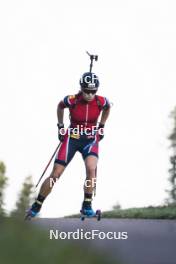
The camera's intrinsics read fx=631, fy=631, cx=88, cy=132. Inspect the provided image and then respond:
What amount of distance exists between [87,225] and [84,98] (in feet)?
8.05

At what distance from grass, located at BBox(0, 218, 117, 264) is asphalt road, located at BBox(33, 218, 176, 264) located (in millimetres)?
559

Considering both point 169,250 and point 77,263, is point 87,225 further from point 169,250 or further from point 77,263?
point 77,263

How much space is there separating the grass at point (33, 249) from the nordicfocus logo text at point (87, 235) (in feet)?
3.67

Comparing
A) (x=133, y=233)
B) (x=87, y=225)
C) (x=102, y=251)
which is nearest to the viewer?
(x=102, y=251)

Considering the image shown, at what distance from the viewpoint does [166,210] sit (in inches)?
595

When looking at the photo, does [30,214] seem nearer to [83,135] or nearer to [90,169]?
[90,169]

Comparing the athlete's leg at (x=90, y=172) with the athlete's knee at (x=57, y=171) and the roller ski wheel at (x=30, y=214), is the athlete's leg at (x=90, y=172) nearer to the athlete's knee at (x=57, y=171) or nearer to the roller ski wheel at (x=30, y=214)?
the athlete's knee at (x=57, y=171)

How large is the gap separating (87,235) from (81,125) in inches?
73.8

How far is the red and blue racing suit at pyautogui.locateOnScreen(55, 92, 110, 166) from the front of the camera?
757 cm

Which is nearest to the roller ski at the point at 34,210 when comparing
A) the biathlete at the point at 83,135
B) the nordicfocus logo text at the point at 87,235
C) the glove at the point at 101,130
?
the biathlete at the point at 83,135

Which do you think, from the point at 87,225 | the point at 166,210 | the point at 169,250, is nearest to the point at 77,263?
the point at 87,225

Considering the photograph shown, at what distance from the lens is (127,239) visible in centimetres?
977

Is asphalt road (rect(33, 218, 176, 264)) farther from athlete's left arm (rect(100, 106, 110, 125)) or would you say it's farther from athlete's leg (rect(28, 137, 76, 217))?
athlete's left arm (rect(100, 106, 110, 125))

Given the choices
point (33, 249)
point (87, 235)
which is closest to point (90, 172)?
point (87, 235)
